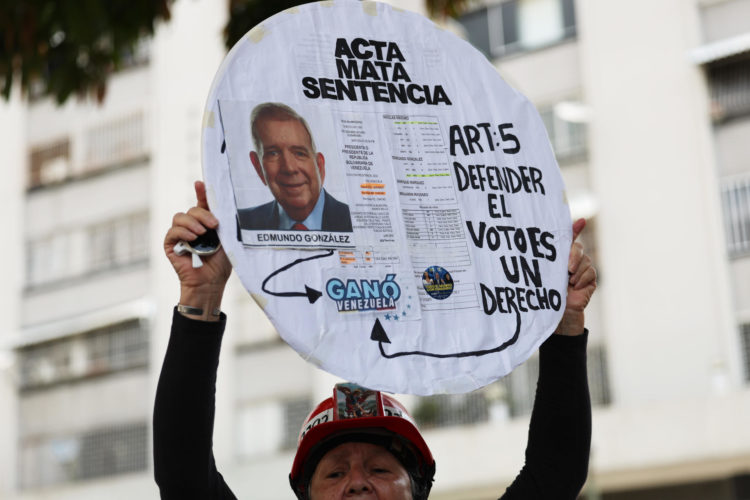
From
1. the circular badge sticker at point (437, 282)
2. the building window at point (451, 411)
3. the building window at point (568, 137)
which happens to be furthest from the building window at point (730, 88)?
the circular badge sticker at point (437, 282)

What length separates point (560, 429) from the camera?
293cm

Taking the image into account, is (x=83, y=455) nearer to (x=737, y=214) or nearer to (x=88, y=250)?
(x=88, y=250)

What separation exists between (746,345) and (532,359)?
2.73m

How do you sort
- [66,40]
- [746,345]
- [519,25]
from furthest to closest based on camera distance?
[519,25]
[746,345]
[66,40]

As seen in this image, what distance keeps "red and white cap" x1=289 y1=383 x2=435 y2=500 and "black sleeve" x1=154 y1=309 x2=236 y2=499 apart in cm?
36

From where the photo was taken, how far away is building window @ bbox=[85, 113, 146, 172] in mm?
22422

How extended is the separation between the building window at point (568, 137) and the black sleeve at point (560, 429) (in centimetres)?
1537

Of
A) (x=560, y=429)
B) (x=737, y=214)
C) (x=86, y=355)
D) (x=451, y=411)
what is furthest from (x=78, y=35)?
(x=86, y=355)

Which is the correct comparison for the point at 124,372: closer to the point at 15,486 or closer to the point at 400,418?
the point at 15,486

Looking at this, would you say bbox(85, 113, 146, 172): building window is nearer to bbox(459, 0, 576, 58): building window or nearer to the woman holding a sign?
bbox(459, 0, 576, 58): building window

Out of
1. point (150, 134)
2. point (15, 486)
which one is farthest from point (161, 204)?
point (15, 486)

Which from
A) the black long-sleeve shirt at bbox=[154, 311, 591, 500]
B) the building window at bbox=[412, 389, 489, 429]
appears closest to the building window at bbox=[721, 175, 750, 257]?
the building window at bbox=[412, 389, 489, 429]

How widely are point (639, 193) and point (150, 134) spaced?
879cm

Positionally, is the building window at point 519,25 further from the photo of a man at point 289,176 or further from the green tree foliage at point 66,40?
the photo of a man at point 289,176
